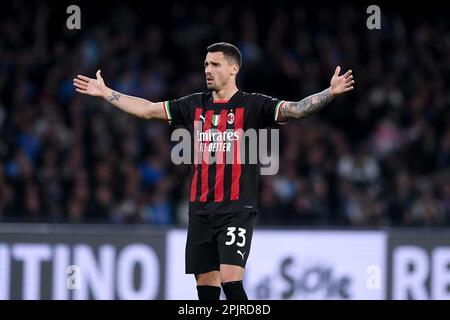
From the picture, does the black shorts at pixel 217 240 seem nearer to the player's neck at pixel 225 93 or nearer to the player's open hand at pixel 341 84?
the player's neck at pixel 225 93

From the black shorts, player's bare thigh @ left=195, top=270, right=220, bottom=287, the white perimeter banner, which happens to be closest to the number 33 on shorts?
the black shorts

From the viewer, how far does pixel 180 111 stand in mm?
7941

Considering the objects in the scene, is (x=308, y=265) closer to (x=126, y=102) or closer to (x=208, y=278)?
(x=208, y=278)

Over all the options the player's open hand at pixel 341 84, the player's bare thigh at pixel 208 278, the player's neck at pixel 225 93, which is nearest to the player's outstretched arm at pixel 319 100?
the player's open hand at pixel 341 84

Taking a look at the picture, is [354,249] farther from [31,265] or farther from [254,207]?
[254,207]

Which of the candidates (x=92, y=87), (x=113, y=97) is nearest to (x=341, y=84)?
(x=113, y=97)

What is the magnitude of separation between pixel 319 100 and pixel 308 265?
4.66 meters

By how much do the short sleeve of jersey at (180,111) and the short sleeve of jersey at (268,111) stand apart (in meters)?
0.54

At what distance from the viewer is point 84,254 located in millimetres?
11328

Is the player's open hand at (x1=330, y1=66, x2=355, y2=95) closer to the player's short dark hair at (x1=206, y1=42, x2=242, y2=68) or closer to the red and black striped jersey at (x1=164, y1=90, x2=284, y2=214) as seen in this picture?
the red and black striped jersey at (x1=164, y1=90, x2=284, y2=214)

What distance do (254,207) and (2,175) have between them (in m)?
6.67

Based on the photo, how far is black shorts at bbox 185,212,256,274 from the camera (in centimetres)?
749

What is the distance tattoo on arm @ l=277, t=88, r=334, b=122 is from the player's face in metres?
0.49
